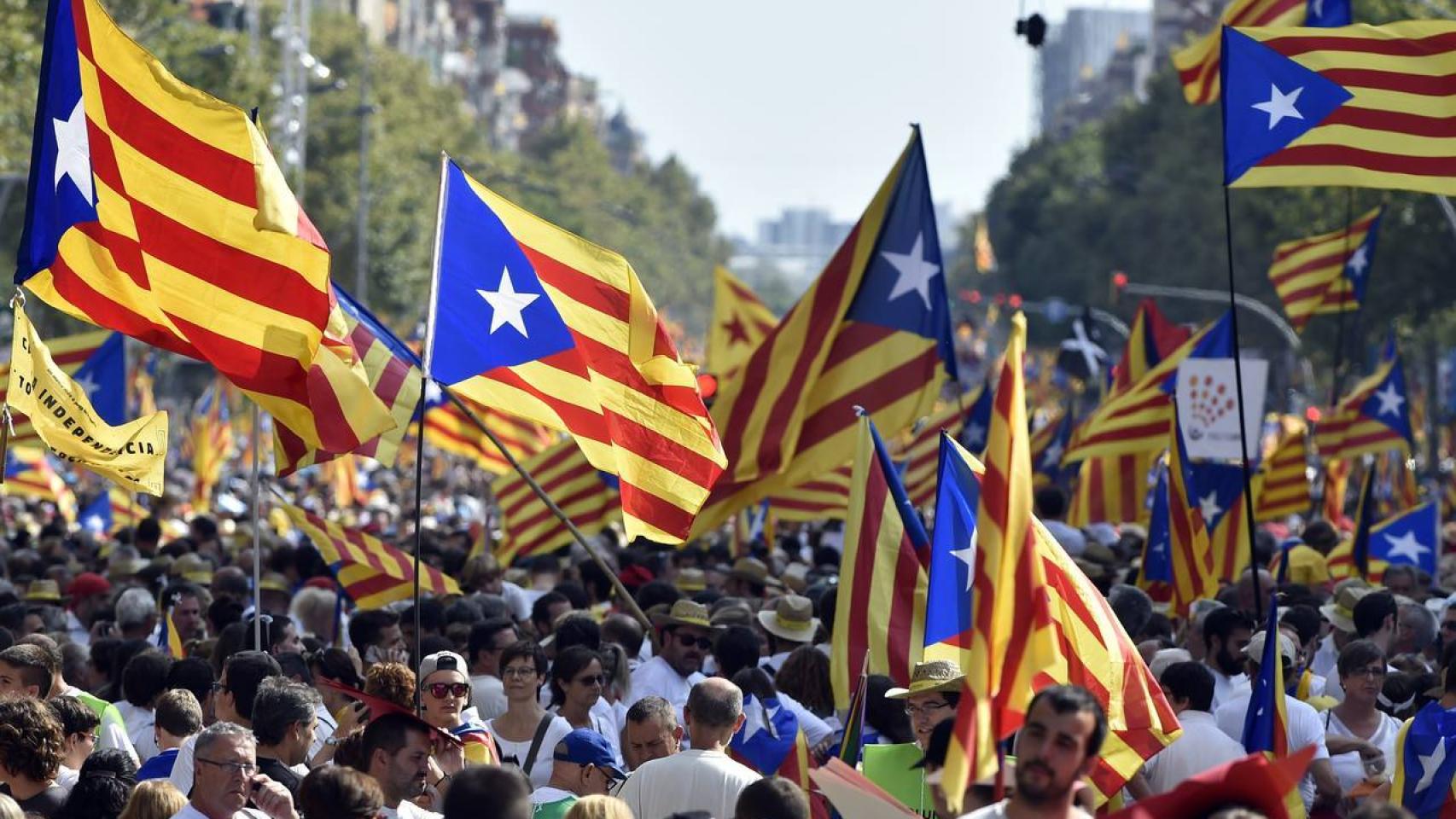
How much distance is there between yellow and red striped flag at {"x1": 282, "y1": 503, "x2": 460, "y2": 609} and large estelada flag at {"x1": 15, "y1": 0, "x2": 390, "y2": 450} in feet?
10.3

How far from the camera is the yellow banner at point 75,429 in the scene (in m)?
9.87

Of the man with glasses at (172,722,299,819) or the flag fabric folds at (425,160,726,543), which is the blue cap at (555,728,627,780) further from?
the man with glasses at (172,722,299,819)

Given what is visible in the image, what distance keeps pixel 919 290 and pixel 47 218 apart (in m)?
4.54

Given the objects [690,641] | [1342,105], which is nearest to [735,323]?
[1342,105]

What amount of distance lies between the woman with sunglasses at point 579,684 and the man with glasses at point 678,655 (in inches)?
48.0

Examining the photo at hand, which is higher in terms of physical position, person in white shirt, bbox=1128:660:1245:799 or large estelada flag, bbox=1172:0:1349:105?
large estelada flag, bbox=1172:0:1349:105

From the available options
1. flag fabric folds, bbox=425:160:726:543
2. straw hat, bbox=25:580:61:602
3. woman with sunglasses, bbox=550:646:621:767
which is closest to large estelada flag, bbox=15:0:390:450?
flag fabric folds, bbox=425:160:726:543

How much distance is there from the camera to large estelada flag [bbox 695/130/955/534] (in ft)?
38.2

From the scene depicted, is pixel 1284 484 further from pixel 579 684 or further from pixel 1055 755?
pixel 1055 755

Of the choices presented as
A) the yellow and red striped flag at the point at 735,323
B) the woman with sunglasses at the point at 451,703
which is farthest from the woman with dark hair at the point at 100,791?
the yellow and red striped flag at the point at 735,323

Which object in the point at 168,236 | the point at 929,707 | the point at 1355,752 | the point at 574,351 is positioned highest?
the point at 168,236

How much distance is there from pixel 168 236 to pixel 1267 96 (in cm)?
463

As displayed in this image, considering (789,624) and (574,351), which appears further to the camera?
(789,624)

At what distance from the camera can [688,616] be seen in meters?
10.4
